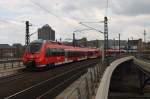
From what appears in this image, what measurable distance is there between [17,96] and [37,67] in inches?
888

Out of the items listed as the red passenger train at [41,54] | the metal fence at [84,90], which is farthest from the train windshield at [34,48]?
the metal fence at [84,90]

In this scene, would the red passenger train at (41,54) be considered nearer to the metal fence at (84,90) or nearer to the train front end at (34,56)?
the train front end at (34,56)

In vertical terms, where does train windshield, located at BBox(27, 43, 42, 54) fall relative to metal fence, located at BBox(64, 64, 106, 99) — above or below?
above

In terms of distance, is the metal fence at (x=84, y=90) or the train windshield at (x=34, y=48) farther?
the train windshield at (x=34, y=48)

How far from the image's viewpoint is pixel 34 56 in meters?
43.4

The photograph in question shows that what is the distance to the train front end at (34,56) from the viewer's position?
141 feet

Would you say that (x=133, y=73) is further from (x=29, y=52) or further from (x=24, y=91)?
(x=24, y=91)

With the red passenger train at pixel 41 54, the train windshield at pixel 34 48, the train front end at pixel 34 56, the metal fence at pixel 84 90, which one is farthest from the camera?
the train windshield at pixel 34 48

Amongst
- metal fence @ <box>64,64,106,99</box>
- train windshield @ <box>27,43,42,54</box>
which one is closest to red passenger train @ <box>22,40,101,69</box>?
train windshield @ <box>27,43,42,54</box>

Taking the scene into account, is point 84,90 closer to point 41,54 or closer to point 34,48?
point 41,54

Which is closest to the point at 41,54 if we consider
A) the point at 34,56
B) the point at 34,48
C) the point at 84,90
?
the point at 34,56

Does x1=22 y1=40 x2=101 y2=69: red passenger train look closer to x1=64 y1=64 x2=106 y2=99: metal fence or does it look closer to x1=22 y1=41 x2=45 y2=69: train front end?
x1=22 y1=41 x2=45 y2=69: train front end

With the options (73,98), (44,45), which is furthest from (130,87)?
(73,98)

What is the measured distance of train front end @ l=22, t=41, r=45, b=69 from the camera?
141 ft
